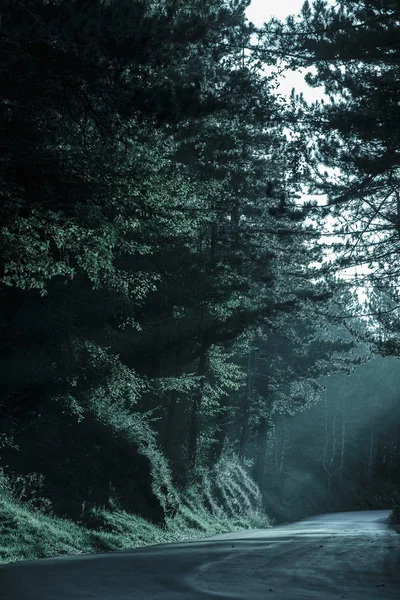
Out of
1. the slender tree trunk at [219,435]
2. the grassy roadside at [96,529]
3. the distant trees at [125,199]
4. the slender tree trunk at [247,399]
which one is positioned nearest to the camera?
the distant trees at [125,199]

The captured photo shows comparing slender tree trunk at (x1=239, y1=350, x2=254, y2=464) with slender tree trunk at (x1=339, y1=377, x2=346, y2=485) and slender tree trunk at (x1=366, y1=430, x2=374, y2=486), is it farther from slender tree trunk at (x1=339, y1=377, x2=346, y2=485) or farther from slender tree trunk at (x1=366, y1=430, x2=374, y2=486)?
slender tree trunk at (x1=366, y1=430, x2=374, y2=486)

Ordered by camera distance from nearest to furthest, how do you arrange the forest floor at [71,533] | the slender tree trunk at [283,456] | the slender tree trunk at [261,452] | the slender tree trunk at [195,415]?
the forest floor at [71,533] < the slender tree trunk at [195,415] < the slender tree trunk at [261,452] < the slender tree trunk at [283,456]

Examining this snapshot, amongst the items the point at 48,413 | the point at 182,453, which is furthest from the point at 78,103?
the point at 182,453

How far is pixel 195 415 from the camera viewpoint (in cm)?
3550

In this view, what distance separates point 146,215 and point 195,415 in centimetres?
2036

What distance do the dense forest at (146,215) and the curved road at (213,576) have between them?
10.1ft

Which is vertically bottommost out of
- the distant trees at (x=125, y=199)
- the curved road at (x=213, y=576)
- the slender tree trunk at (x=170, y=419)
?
the curved road at (x=213, y=576)

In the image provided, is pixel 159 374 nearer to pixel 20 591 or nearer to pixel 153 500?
pixel 153 500

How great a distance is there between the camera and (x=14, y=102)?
14.1 meters

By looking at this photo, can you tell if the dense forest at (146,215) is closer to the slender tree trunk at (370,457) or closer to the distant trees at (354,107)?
the distant trees at (354,107)

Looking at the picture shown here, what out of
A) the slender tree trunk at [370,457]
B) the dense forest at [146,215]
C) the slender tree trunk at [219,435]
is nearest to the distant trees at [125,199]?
the dense forest at [146,215]

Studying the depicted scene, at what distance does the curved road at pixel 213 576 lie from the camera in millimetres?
8875

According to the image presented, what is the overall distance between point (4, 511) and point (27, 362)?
11.8 feet

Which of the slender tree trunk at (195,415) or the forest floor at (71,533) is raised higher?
the slender tree trunk at (195,415)
